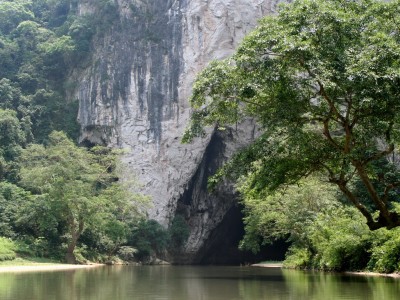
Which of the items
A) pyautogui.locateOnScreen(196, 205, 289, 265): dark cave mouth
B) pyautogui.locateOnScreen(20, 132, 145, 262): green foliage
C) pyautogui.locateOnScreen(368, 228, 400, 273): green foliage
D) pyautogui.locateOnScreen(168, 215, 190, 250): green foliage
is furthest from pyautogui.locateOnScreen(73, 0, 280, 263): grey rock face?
pyautogui.locateOnScreen(368, 228, 400, 273): green foliage

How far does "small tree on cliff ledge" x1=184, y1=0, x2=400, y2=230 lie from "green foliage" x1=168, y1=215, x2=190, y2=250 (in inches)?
1059

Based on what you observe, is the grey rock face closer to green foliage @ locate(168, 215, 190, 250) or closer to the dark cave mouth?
green foliage @ locate(168, 215, 190, 250)

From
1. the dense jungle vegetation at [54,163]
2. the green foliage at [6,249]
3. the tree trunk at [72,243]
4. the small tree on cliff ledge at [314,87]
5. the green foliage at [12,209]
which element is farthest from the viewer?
the green foliage at [12,209]

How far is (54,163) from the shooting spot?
3388 cm

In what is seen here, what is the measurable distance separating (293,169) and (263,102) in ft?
5.20

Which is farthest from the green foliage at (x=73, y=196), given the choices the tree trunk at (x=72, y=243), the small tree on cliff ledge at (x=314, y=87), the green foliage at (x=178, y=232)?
the small tree on cliff ledge at (x=314, y=87)

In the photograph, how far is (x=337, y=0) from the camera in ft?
40.6

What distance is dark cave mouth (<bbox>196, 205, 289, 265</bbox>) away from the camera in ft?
138

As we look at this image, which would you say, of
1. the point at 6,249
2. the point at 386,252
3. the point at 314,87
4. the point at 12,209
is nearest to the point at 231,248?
the point at 12,209

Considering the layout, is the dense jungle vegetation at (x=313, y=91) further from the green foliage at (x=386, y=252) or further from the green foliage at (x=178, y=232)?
the green foliage at (x=178, y=232)

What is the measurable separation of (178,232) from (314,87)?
92.9ft

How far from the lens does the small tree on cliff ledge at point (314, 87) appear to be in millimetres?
10641

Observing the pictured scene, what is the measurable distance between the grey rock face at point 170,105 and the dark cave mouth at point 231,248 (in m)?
1.32

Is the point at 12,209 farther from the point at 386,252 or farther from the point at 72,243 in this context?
the point at 386,252
